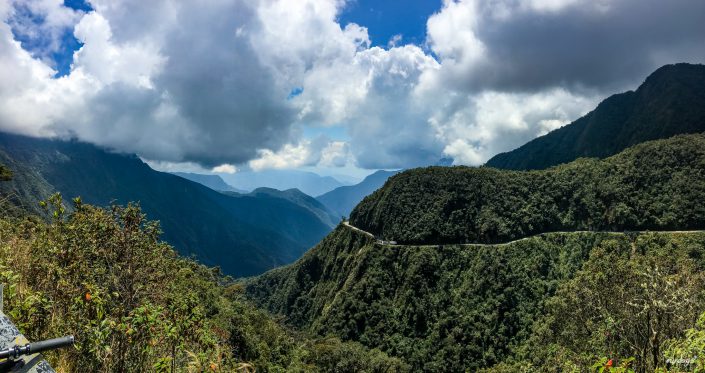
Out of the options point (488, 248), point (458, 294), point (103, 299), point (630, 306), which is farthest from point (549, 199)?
point (103, 299)

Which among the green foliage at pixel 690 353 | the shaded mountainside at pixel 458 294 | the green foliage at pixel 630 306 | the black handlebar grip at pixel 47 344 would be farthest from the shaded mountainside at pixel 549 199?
the black handlebar grip at pixel 47 344

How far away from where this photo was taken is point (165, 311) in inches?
404

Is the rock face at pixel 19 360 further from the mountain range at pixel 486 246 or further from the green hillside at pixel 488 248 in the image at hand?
the green hillside at pixel 488 248

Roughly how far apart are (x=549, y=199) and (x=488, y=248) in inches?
1124

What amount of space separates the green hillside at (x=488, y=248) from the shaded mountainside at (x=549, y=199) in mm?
356

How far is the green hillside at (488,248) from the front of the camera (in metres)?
97.9

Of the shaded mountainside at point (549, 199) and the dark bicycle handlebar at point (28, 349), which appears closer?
the dark bicycle handlebar at point (28, 349)

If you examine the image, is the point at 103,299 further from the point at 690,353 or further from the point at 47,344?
the point at 690,353

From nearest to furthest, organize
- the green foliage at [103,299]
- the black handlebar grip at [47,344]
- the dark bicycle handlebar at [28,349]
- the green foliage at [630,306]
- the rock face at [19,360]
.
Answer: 1. the dark bicycle handlebar at [28,349]
2. the black handlebar grip at [47,344]
3. the rock face at [19,360]
4. the green foliage at [103,299]
5. the green foliage at [630,306]

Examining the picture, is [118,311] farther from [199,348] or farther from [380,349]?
[380,349]

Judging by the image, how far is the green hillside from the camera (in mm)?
97938

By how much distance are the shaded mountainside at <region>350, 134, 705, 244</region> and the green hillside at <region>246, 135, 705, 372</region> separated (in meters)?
0.36

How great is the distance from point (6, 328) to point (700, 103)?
236 metres

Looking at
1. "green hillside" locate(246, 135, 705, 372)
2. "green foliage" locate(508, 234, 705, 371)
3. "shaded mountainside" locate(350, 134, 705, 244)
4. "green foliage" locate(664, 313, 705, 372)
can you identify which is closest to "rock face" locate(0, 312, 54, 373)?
"green foliage" locate(664, 313, 705, 372)
